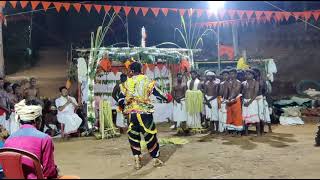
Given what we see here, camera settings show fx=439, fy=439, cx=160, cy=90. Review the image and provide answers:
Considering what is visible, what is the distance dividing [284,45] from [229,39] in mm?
3394

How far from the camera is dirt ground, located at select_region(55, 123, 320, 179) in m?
6.95

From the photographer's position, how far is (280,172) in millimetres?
6832

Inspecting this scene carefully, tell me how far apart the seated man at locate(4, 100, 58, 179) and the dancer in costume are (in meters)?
2.83

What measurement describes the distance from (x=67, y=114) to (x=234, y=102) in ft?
14.1

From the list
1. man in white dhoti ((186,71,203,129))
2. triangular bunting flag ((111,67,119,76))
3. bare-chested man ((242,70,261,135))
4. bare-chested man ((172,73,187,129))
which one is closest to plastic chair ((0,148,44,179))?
bare-chested man ((242,70,261,135))

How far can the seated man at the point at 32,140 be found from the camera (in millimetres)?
4367

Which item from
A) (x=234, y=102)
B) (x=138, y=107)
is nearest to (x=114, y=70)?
(x=234, y=102)

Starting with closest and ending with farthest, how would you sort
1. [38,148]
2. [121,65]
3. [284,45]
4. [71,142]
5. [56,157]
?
1. [38,148]
2. [56,157]
3. [71,142]
4. [121,65]
5. [284,45]

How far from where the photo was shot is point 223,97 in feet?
36.4

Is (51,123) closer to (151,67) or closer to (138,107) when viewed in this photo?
(151,67)

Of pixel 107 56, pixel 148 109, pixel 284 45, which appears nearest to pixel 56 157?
pixel 148 109

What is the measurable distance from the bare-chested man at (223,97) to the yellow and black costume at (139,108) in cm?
389

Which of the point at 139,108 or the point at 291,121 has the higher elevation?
the point at 139,108

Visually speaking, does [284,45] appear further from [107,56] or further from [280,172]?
[280,172]
